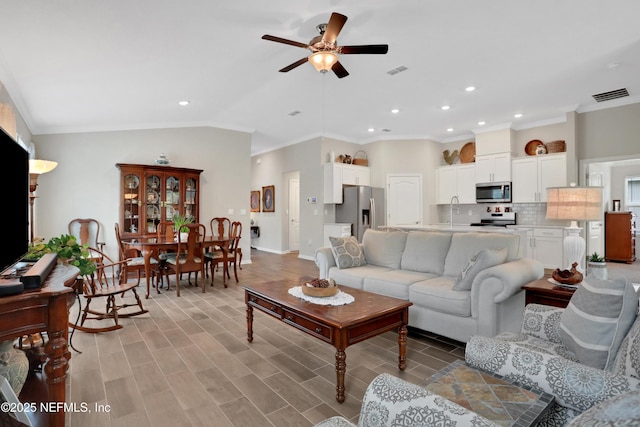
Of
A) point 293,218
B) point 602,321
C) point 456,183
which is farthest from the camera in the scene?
point 293,218

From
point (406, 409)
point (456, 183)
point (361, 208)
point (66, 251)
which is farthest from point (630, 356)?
point (456, 183)

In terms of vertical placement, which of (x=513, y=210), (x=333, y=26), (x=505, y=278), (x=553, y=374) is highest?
(x=333, y=26)

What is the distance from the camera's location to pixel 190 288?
4.85 metres

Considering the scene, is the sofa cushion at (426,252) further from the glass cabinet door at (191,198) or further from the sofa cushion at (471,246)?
the glass cabinet door at (191,198)

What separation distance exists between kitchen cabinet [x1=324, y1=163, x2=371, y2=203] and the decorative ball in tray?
475 cm

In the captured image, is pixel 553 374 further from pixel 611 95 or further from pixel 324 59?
pixel 611 95

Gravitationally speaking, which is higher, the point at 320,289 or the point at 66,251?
the point at 66,251

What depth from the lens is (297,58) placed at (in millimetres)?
3812

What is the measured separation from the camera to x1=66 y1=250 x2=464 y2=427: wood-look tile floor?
1.87 metres

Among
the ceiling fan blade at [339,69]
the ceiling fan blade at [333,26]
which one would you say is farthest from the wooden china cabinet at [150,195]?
the ceiling fan blade at [333,26]

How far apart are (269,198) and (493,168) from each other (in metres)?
5.62

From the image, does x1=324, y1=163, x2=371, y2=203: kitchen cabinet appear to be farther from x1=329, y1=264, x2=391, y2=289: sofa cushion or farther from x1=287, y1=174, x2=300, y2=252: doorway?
x1=329, y1=264, x2=391, y2=289: sofa cushion

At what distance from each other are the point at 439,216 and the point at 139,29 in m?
6.99

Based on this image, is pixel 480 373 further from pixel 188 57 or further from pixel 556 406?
pixel 188 57
